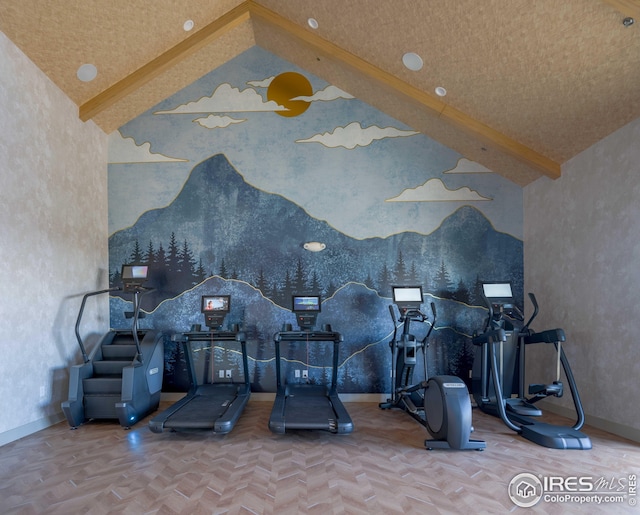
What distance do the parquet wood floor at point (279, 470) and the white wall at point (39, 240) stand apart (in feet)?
1.83

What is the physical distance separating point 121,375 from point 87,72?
3.70 meters

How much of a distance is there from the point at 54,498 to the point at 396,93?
5328 millimetres

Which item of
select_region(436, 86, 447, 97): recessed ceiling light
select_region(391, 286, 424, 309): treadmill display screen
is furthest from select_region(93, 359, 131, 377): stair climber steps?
select_region(436, 86, 447, 97): recessed ceiling light

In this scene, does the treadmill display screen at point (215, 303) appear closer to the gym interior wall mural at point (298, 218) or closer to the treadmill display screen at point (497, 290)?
the gym interior wall mural at point (298, 218)

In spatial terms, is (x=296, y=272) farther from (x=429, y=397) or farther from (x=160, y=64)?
(x=160, y=64)

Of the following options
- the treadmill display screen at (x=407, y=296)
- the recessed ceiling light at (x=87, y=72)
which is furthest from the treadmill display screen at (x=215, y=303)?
the recessed ceiling light at (x=87, y=72)

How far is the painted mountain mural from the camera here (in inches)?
210

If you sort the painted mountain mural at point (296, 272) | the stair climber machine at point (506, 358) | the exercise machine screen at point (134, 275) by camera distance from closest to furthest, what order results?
1. the stair climber machine at point (506, 358)
2. the exercise machine screen at point (134, 275)
3. the painted mountain mural at point (296, 272)

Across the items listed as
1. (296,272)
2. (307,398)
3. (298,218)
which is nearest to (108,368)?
(307,398)

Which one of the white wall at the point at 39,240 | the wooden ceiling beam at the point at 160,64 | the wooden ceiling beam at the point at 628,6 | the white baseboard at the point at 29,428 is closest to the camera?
the wooden ceiling beam at the point at 628,6

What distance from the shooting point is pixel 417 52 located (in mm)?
4148

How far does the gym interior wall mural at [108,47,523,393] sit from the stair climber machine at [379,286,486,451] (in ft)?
1.75

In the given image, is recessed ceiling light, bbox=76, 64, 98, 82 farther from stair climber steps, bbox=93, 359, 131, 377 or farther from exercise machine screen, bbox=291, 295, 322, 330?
exercise machine screen, bbox=291, 295, 322, 330

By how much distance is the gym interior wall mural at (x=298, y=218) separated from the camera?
536 centimetres
